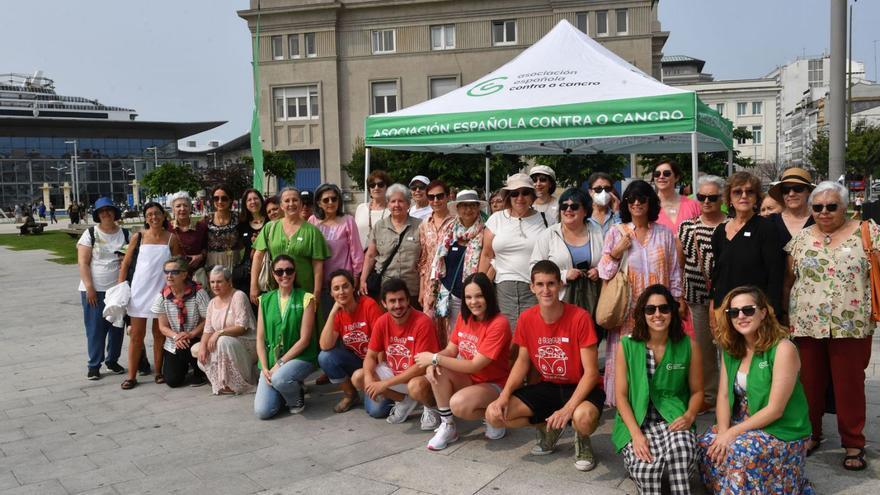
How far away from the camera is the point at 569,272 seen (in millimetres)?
4750

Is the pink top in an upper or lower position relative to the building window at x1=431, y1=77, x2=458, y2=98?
lower

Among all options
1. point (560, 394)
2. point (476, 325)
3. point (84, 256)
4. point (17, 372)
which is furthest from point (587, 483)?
point (17, 372)

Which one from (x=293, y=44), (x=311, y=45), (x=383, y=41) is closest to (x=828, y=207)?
Answer: (x=383, y=41)

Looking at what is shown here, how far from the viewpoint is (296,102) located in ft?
138

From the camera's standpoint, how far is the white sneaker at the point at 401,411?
5.19 m

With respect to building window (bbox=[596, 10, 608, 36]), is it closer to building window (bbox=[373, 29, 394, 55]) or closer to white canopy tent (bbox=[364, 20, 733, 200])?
building window (bbox=[373, 29, 394, 55])

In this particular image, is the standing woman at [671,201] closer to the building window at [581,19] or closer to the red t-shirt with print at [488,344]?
A: the red t-shirt with print at [488,344]

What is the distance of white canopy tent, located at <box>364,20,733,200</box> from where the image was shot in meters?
6.25

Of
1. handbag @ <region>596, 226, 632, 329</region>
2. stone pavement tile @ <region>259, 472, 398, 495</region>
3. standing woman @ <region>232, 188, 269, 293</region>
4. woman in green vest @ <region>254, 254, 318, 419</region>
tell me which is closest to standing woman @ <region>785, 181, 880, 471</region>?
handbag @ <region>596, 226, 632, 329</region>

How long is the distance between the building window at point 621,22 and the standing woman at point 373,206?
3466 cm

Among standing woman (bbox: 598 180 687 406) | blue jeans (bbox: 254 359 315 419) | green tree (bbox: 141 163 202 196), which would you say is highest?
green tree (bbox: 141 163 202 196)

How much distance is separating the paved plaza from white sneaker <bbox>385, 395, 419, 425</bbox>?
78 millimetres

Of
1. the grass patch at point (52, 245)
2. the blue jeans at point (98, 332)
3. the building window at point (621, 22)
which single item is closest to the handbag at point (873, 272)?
the blue jeans at point (98, 332)

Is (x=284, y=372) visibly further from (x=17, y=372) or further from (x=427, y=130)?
(x=17, y=372)
